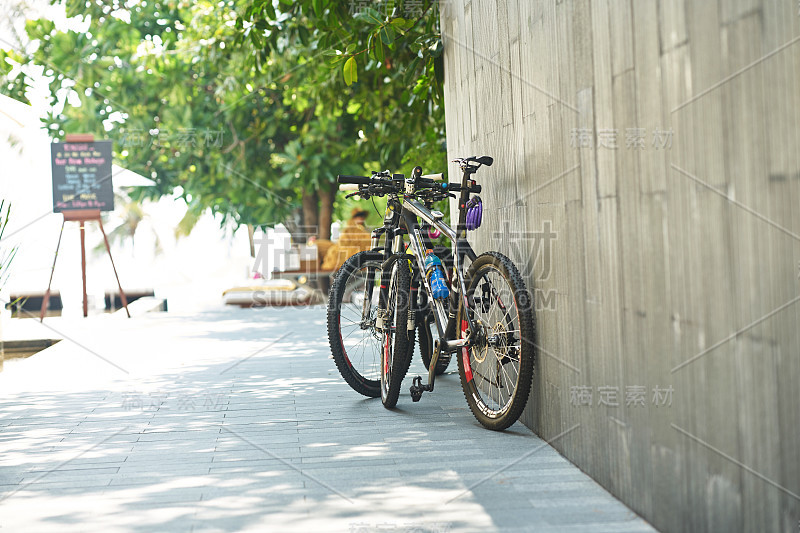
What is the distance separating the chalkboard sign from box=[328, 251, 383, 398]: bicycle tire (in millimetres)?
6949

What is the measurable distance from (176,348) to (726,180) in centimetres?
Answer: 548

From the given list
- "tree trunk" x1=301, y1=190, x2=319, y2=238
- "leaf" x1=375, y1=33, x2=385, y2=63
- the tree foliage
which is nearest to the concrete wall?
"leaf" x1=375, y1=33, x2=385, y2=63

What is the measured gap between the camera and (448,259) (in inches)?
162

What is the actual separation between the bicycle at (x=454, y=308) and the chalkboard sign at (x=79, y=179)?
7.00 m

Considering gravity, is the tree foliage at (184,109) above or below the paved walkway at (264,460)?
above

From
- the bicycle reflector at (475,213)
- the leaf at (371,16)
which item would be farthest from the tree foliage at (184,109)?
the bicycle reflector at (475,213)

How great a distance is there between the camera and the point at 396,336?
13.0 feet

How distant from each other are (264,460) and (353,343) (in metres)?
1.30

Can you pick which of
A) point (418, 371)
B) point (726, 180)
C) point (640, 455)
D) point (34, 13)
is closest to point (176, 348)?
point (418, 371)

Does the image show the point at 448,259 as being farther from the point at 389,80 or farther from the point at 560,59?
the point at 389,80

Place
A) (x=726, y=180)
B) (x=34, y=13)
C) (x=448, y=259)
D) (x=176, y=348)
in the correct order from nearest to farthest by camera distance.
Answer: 1. (x=726, y=180)
2. (x=448, y=259)
3. (x=176, y=348)
4. (x=34, y=13)

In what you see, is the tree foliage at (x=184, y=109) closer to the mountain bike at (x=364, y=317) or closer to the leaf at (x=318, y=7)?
the leaf at (x=318, y=7)

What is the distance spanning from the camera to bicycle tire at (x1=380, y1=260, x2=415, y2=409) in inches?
156

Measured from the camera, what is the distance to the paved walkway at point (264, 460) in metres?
2.58
